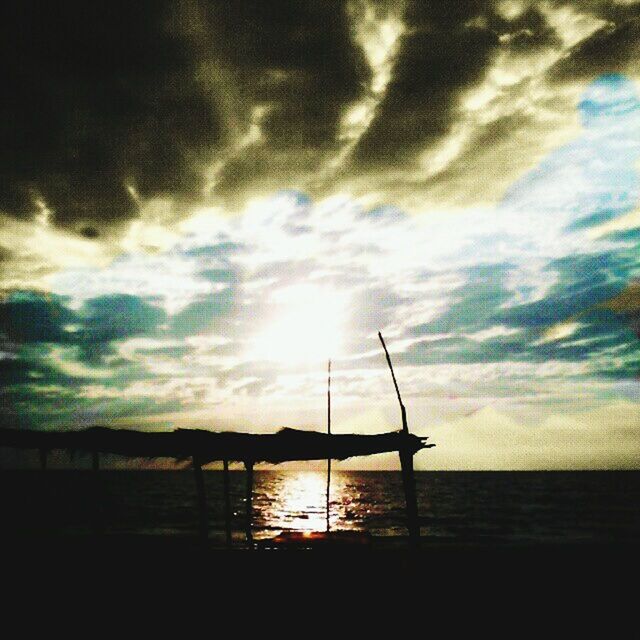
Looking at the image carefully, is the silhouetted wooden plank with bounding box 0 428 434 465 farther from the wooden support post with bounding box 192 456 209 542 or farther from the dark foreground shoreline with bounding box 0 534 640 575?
the dark foreground shoreline with bounding box 0 534 640 575

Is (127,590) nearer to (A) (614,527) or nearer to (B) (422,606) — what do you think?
(B) (422,606)

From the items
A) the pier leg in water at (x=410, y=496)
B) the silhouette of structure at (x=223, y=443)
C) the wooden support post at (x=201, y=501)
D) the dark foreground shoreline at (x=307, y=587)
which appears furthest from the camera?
the wooden support post at (x=201, y=501)

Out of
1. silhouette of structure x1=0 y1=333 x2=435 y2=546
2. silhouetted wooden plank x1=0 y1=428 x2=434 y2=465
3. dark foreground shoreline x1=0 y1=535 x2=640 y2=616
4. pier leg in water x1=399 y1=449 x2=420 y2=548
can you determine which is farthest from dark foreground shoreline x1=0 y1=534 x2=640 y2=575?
silhouetted wooden plank x1=0 y1=428 x2=434 y2=465

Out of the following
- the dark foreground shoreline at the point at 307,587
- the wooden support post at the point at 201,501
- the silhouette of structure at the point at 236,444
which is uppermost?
the silhouette of structure at the point at 236,444

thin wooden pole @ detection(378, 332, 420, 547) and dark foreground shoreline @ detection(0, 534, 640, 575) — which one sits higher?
thin wooden pole @ detection(378, 332, 420, 547)

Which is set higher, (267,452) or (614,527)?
(267,452)

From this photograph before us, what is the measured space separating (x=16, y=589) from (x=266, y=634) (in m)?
5.71

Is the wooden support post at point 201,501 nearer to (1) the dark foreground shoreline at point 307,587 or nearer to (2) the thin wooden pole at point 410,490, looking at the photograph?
(1) the dark foreground shoreline at point 307,587

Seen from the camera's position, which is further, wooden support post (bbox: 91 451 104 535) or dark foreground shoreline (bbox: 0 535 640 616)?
wooden support post (bbox: 91 451 104 535)

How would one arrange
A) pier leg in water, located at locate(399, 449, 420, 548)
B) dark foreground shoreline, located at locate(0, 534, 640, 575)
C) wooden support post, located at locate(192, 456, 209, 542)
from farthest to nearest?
1. wooden support post, located at locate(192, 456, 209, 542)
2. pier leg in water, located at locate(399, 449, 420, 548)
3. dark foreground shoreline, located at locate(0, 534, 640, 575)

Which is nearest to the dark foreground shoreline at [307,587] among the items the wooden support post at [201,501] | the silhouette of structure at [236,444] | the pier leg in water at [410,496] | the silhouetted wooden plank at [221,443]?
the pier leg in water at [410,496]

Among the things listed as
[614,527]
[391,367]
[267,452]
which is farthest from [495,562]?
[614,527]

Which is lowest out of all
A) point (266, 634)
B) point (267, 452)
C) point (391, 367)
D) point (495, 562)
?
point (266, 634)

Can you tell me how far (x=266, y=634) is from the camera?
8375 mm
